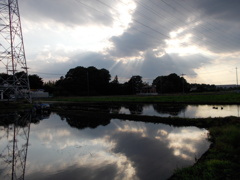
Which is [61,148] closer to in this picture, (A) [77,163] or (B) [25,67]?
(A) [77,163]

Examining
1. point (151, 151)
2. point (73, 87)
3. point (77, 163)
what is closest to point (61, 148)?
point (77, 163)

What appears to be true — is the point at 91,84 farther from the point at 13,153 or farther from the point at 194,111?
the point at 13,153

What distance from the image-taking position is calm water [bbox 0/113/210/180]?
7.14 metres

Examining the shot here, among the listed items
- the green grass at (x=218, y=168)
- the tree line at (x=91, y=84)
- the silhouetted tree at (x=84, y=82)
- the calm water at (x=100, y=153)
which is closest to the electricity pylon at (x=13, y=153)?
the calm water at (x=100, y=153)

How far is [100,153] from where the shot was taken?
932cm

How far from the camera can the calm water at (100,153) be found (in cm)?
714

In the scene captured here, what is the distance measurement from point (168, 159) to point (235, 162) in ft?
8.94

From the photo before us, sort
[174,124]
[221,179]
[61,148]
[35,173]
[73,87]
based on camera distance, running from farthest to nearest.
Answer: [73,87] → [174,124] → [61,148] → [35,173] → [221,179]

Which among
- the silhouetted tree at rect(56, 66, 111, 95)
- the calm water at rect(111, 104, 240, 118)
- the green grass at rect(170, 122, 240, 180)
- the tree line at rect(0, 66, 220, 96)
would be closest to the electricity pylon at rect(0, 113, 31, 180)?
the green grass at rect(170, 122, 240, 180)

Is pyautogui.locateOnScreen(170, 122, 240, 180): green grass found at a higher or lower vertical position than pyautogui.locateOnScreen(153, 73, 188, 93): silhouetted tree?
lower

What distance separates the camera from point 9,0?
29984 mm

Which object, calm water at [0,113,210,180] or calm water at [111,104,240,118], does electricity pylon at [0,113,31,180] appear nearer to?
calm water at [0,113,210,180]

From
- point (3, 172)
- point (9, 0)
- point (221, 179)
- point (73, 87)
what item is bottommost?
point (3, 172)

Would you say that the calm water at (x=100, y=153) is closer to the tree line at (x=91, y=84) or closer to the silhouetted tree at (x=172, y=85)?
the tree line at (x=91, y=84)
